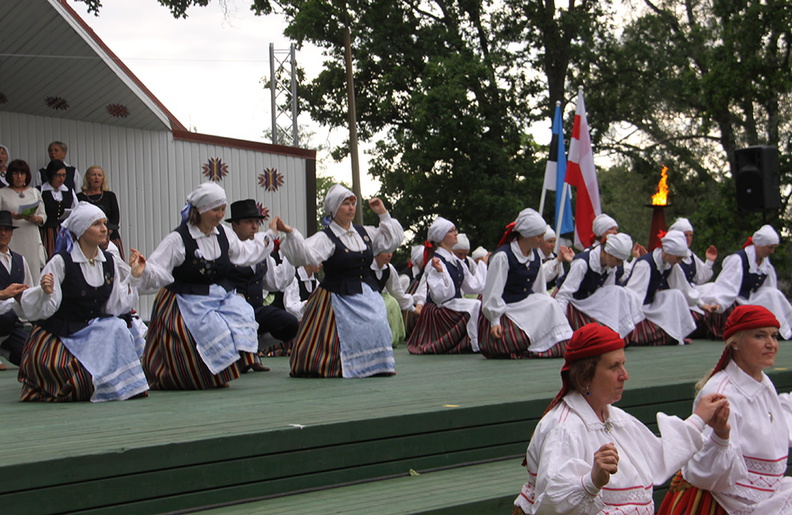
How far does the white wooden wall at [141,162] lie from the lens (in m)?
12.9

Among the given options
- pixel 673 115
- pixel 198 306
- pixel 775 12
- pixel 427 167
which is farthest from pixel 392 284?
pixel 673 115

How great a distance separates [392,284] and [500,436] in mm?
3407

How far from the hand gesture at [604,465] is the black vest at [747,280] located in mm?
9115

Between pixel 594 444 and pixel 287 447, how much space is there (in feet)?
6.33

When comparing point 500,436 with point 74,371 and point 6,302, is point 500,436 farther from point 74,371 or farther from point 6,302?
point 6,302

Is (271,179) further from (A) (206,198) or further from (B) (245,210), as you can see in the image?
(A) (206,198)

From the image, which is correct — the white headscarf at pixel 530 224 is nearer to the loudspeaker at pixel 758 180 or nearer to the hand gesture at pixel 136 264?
the loudspeaker at pixel 758 180

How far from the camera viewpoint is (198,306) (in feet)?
22.7

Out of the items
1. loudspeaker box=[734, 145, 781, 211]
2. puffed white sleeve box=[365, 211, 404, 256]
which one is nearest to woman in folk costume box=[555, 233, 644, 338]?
loudspeaker box=[734, 145, 781, 211]

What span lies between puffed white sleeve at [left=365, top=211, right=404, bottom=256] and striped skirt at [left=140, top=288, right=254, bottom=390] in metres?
1.69

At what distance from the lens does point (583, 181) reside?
43.6ft

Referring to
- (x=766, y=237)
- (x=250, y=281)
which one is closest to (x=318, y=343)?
(x=250, y=281)

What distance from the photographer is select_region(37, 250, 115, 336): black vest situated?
6289mm

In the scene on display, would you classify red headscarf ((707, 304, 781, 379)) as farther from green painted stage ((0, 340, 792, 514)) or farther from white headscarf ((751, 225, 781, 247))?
white headscarf ((751, 225, 781, 247))
